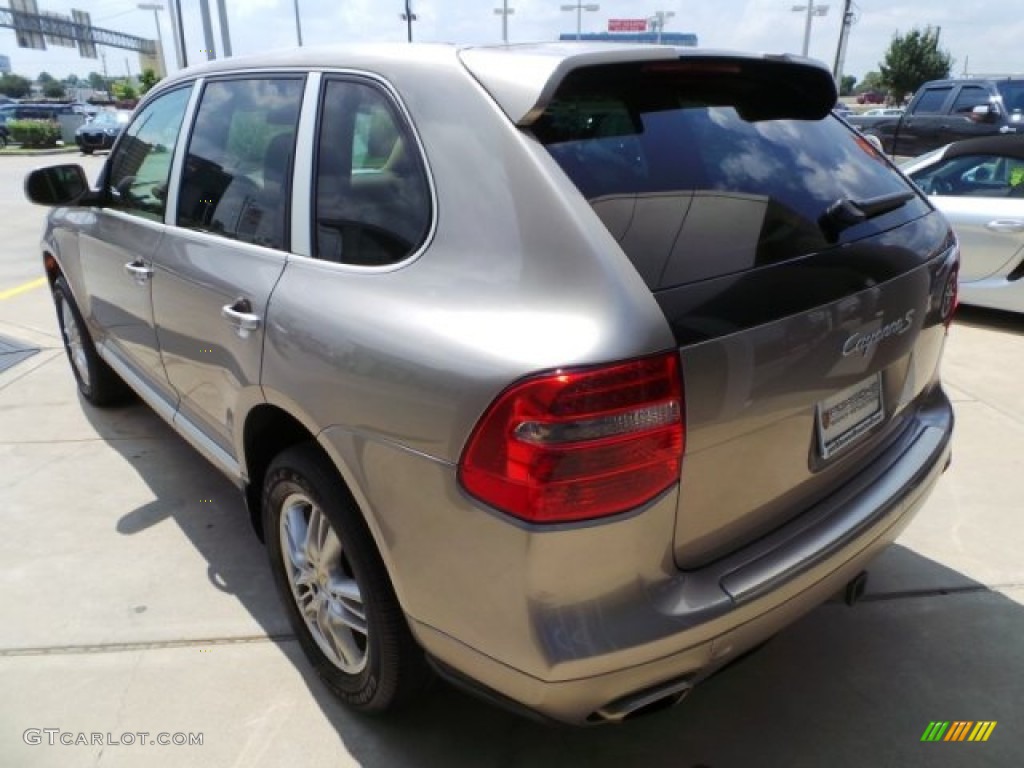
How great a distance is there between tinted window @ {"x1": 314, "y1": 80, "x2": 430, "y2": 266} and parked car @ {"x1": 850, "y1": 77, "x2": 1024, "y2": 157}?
11167 mm

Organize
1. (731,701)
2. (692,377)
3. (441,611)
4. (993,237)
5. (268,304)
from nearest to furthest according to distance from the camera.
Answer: (692,377)
(441,611)
(268,304)
(731,701)
(993,237)

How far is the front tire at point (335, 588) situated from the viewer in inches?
77.2

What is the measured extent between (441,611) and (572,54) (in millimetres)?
1260

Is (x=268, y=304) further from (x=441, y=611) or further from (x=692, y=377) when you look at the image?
(x=692, y=377)

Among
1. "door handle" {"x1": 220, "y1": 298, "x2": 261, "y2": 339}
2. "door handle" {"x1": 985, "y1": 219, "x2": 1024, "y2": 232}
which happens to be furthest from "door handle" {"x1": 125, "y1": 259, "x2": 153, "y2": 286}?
"door handle" {"x1": 985, "y1": 219, "x2": 1024, "y2": 232}

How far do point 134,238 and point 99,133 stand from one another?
30641 millimetres

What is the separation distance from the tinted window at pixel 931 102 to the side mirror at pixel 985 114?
938mm

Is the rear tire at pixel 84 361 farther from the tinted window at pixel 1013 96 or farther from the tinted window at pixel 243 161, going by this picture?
the tinted window at pixel 1013 96

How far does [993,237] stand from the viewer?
5.73 metres

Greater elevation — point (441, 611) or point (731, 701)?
point (441, 611)

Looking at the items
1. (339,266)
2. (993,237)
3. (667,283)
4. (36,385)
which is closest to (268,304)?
(339,266)

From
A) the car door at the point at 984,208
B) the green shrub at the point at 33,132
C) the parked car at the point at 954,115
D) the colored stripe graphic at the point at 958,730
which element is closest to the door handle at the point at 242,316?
the colored stripe graphic at the point at 958,730

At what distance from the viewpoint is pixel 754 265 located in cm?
174

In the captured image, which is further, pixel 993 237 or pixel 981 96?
pixel 981 96
